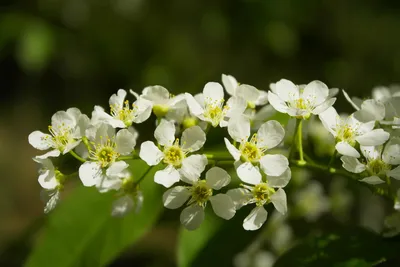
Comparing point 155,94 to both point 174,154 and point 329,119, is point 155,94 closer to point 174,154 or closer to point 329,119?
point 174,154

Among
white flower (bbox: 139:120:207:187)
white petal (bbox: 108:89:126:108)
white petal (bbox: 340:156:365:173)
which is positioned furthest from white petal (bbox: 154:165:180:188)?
white petal (bbox: 340:156:365:173)

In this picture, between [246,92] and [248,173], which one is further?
[246,92]

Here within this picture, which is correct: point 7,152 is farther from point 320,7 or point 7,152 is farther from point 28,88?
point 320,7

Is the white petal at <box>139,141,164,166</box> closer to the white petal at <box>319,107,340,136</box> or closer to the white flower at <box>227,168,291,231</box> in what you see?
the white flower at <box>227,168,291,231</box>

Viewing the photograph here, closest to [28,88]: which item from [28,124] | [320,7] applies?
[28,124]

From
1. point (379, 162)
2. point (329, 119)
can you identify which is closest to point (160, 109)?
point (329, 119)
